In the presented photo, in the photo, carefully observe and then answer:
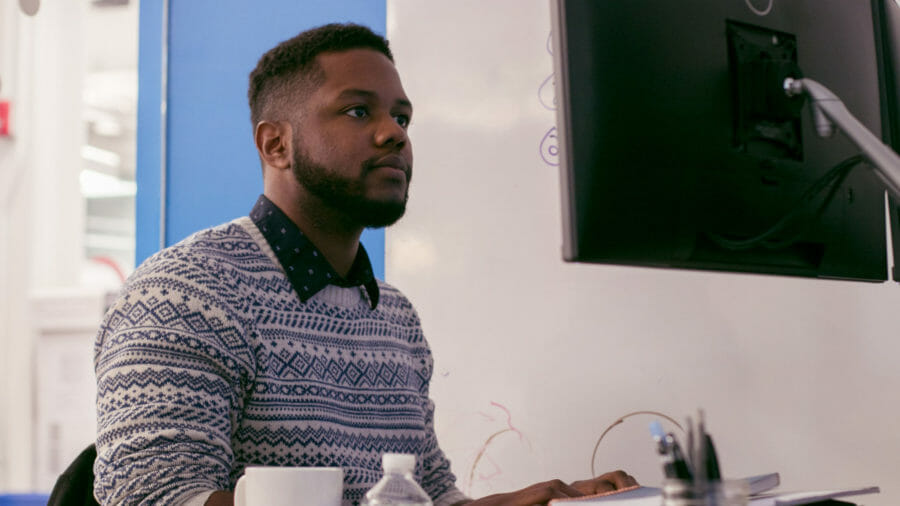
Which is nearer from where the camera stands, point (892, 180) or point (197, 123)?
point (892, 180)

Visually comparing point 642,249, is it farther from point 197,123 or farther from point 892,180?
point 197,123

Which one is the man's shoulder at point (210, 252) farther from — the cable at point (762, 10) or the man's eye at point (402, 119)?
the cable at point (762, 10)

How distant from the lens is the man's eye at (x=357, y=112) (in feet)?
4.96

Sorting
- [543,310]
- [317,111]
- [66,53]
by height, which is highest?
[66,53]

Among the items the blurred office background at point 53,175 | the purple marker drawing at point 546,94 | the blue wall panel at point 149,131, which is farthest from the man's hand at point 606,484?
the blurred office background at point 53,175

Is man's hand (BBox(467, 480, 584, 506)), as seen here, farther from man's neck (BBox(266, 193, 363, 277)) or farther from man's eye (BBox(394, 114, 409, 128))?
man's eye (BBox(394, 114, 409, 128))

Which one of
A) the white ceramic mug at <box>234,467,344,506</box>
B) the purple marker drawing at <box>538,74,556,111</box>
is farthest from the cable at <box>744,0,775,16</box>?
the purple marker drawing at <box>538,74,556,111</box>

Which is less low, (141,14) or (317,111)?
(141,14)

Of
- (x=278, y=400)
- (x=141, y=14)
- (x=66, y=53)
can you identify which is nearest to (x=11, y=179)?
(x=66, y=53)

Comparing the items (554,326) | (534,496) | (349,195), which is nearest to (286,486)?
(534,496)

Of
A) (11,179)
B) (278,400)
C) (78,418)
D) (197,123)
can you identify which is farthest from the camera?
(11,179)

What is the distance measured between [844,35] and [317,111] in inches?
32.8

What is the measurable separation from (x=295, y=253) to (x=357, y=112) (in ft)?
0.90

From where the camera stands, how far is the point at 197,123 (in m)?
2.15
